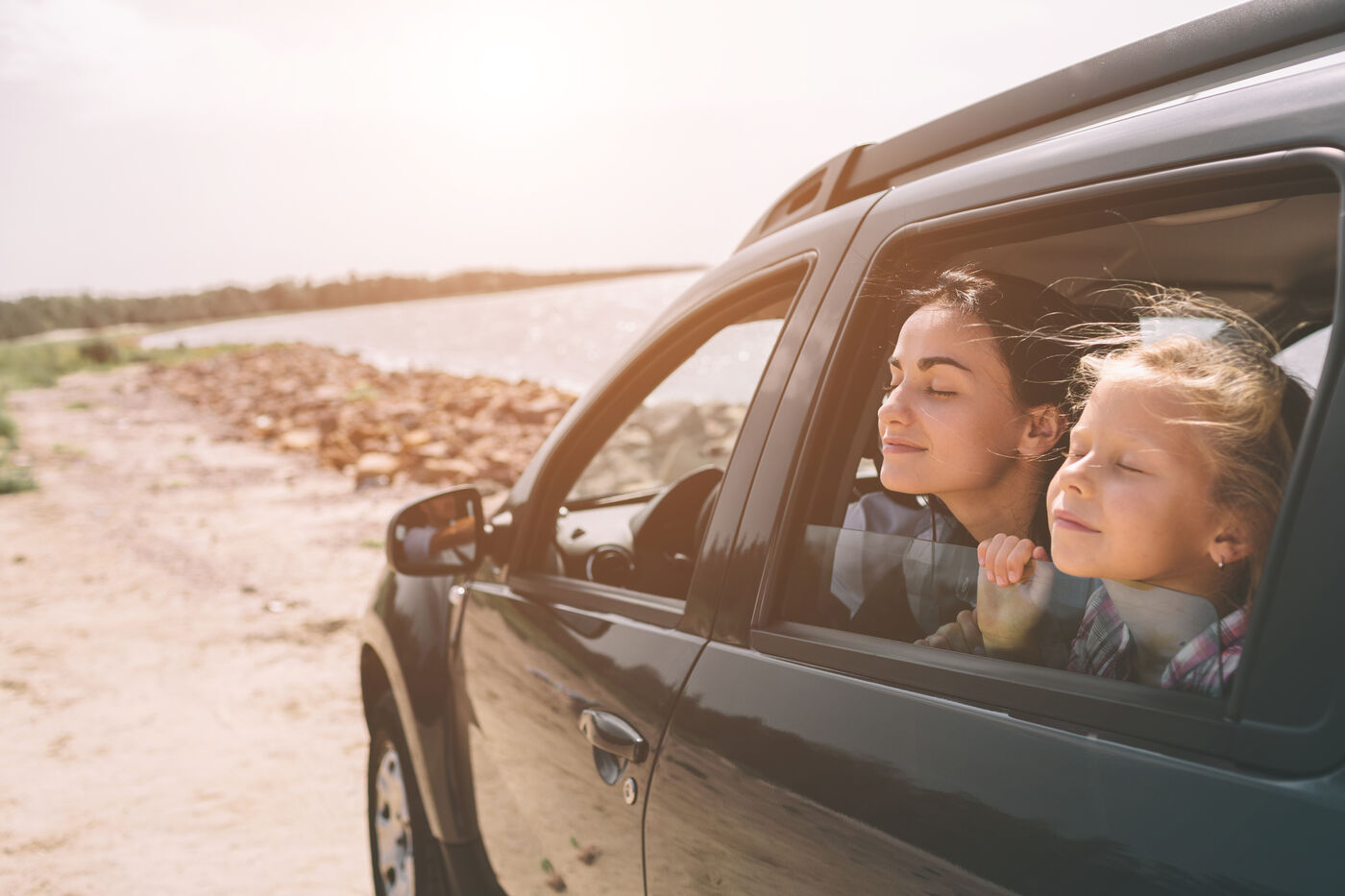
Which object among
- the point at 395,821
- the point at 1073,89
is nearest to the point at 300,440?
the point at 395,821

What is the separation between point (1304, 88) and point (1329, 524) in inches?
16.9

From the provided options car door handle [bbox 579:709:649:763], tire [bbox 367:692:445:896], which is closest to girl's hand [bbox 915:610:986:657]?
car door handle [bbox 579:709:649:763]

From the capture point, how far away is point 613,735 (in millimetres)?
1594

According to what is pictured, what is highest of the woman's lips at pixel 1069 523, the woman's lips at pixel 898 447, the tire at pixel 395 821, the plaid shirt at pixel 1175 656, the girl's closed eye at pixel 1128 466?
the girl's closed eye at pixel 1128 466

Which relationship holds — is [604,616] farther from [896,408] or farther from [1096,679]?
[1096,679]

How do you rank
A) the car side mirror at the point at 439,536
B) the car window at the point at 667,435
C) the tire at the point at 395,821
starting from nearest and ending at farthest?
1. the car side mirror at the point at 439,536
2. the tire at the point at 395,821
3. the car window at the point at 667,435

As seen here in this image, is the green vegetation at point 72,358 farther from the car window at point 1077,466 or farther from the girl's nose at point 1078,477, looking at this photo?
the girl's nose at point 1078,477

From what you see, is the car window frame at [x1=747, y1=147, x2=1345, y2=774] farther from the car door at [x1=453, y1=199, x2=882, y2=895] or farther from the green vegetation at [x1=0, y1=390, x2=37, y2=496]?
the green vegetation at [x1=0, y1=390, x2=37, y2=496]

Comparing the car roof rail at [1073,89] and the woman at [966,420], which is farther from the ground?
the car roof rail at [1073,89]

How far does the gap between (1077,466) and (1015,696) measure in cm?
26

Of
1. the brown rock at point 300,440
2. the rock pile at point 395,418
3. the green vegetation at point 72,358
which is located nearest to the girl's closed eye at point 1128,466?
the rock pile at point 395,418

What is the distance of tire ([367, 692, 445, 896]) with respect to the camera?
8.23ft

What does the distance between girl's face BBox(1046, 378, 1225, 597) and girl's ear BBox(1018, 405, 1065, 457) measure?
176 millimetres

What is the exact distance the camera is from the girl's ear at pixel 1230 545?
934mm
